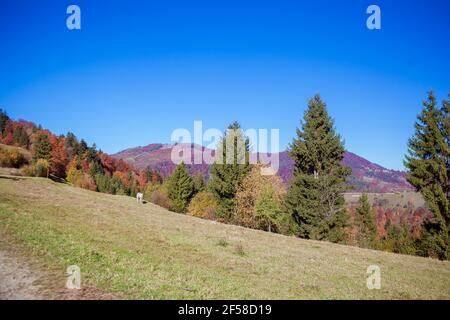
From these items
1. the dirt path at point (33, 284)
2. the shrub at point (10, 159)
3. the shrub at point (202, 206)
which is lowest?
the shrub at point (202, 206)

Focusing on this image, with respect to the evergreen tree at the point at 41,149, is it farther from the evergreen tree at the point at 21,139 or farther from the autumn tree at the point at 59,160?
the evergreen tree at the point at 21,139

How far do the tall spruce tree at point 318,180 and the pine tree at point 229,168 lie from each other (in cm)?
1206

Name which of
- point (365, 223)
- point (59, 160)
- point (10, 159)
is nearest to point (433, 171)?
point (365, 223)

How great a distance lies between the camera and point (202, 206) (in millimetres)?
69688

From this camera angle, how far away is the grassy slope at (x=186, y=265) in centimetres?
996

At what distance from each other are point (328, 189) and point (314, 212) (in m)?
3.43

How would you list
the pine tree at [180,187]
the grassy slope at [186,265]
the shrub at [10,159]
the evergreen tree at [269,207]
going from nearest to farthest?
the grassy slope at [186,265]
the evergreen tree at [269,207]
the shrub at [10,159]
the pine tree at [180,187]

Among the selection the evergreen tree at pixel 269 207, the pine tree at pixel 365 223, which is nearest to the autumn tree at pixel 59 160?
the evergreen tree at pixel 269 207

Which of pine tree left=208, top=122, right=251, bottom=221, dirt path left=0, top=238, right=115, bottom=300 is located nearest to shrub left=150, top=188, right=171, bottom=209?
pine tree left=208, top=122, right=251, bottom=221

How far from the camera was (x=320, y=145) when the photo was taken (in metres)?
38.3

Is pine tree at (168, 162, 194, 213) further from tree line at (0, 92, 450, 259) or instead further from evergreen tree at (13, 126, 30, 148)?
evergreen tree at (13, 126, 30, 148)

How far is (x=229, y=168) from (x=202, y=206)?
22.0m
